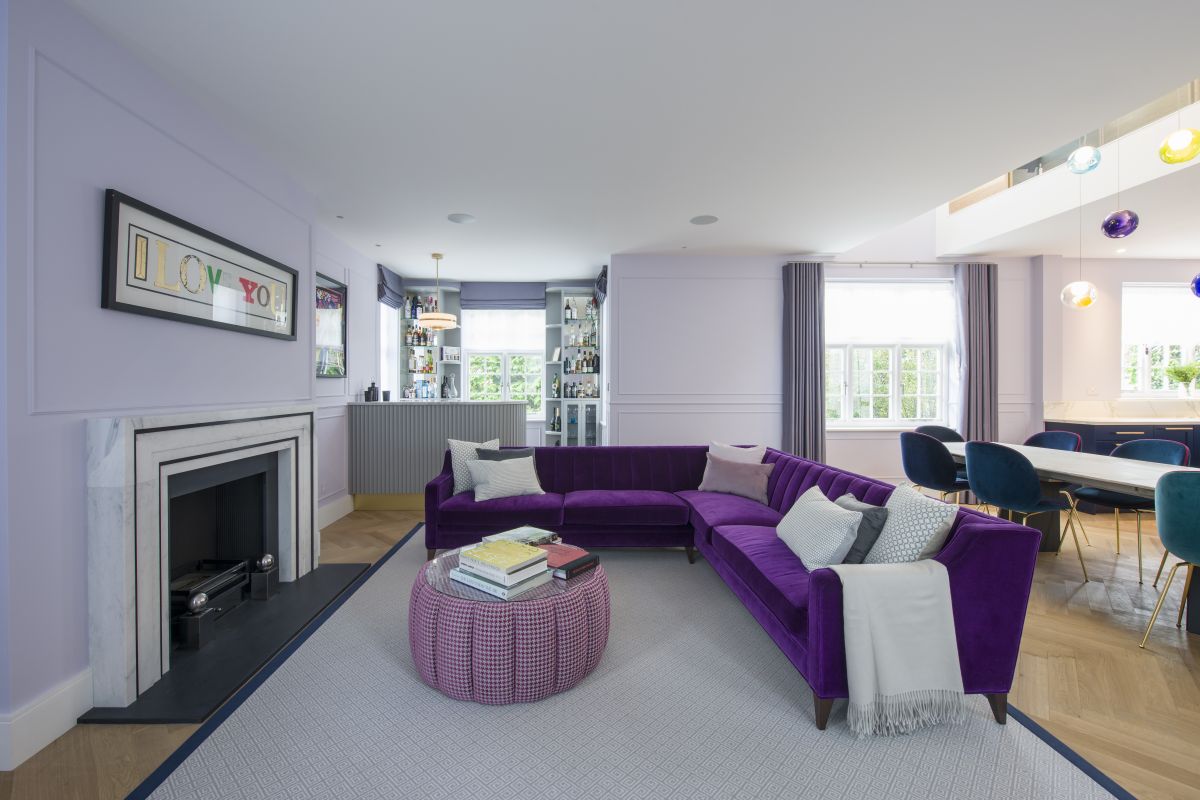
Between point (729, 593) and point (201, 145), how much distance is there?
3.73 metres

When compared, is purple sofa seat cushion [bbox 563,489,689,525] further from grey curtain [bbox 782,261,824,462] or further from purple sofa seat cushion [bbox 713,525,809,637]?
grey curtain [bbox 782,261,824,462]

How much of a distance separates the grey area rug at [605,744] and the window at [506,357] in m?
4.53

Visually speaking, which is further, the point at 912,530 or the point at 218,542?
the point at 218,542

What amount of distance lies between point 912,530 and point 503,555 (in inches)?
65.2

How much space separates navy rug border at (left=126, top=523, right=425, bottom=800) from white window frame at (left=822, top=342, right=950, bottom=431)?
516 cm

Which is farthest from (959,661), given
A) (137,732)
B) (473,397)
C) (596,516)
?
(473,397)

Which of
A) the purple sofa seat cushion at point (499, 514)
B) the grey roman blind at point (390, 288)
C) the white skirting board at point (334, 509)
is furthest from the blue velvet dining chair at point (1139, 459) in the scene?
the grey roman blind at point (390, 288)

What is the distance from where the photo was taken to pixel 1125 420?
5.11 meters

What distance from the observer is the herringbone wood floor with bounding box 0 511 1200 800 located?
157cm

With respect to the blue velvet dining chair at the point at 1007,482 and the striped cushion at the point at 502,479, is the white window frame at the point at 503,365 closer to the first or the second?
the striped cushion at the point at 502,479

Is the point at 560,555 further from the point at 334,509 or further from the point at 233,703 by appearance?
the point at 334,509

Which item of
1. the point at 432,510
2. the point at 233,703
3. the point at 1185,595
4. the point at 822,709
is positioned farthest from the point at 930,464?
the point at 233,703

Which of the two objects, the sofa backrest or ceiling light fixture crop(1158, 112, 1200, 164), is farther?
the sofa backrest

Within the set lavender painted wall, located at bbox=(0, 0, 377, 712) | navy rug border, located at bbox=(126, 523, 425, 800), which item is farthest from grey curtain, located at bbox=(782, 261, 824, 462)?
lavender painted wall, located at bbox=(0, 0, 377, 712)
